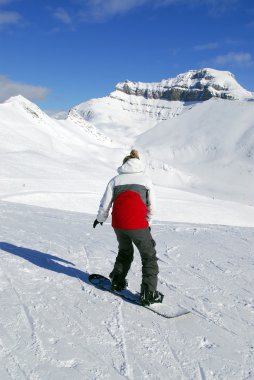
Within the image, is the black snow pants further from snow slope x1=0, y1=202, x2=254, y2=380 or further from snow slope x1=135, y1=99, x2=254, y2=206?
snow slope x1=135, y1=99, x2=254, y2=206

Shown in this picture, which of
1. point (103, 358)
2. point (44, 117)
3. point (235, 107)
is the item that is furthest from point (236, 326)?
point (235, 107)

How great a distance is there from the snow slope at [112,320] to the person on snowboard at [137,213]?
40 cm

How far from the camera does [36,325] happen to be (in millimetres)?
4105

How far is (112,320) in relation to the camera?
436 centimetres

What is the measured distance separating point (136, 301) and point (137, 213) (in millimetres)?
1138

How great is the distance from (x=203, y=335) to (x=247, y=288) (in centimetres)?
191

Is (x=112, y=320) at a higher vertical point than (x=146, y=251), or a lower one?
lower

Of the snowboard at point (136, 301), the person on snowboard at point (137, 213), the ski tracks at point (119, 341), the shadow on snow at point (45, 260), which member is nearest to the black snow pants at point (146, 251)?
the person on snowboard at point (137, 213)

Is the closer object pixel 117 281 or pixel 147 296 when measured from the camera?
pixel 147 296

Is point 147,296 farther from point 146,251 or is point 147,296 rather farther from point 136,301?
point 146,251

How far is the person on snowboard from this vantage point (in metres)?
4.66

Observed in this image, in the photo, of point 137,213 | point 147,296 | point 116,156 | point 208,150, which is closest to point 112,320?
point 147,296

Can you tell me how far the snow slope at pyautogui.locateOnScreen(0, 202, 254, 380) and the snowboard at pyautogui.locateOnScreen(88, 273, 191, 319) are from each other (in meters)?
0.08

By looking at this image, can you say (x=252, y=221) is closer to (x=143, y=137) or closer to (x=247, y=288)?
(x=247, y=288)
